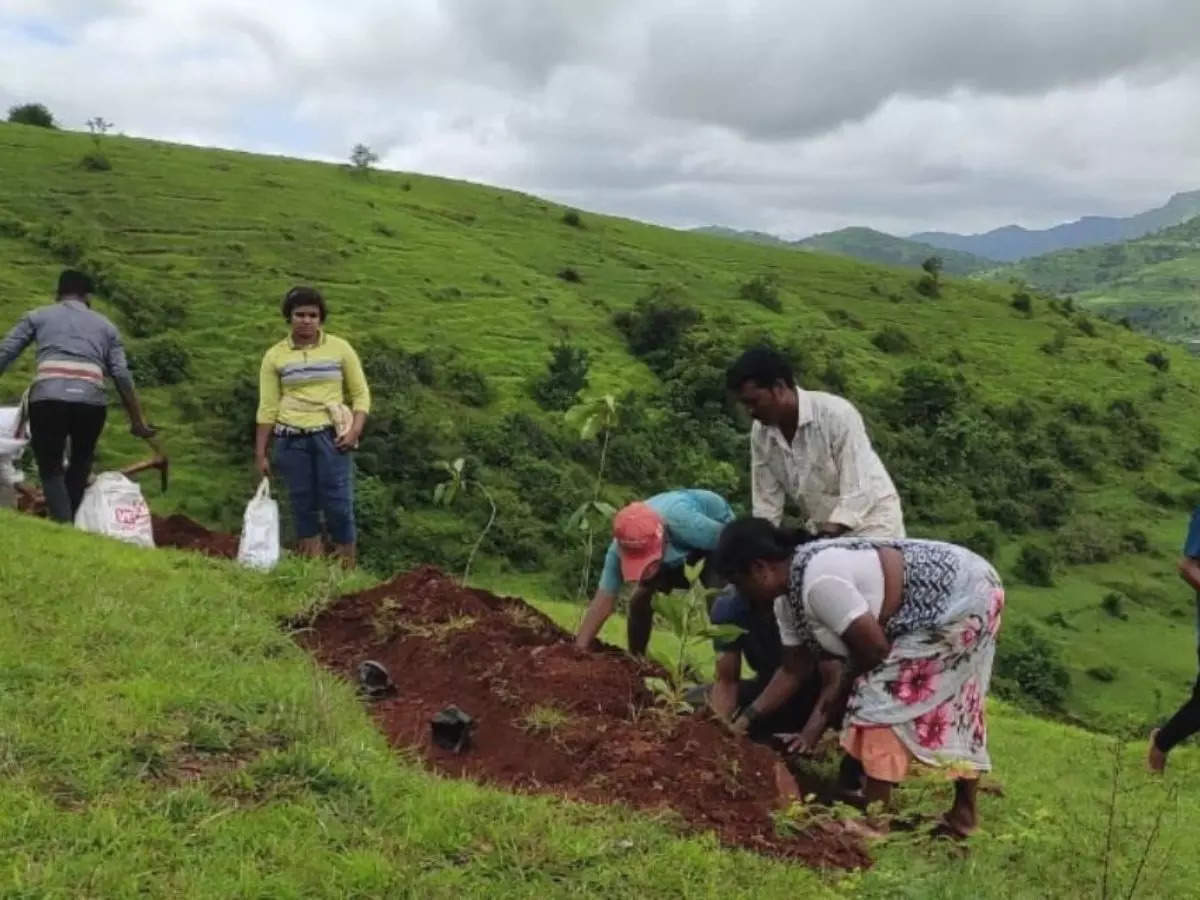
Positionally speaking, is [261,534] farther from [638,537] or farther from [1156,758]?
[1156,758]

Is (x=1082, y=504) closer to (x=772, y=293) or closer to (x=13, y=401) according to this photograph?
(x=772, y=293)

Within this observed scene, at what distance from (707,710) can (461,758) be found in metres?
1.13

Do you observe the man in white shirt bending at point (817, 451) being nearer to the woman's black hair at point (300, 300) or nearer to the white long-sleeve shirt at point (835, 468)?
the white long-sleeve shirt at point (835, 468)

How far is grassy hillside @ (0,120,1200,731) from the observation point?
2480cm

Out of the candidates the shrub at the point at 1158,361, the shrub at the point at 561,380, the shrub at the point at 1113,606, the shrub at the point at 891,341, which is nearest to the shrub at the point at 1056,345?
the shrub at the point at 1158,361

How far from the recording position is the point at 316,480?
322 inches

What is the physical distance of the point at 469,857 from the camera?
405 centimetres

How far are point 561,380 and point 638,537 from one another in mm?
26343

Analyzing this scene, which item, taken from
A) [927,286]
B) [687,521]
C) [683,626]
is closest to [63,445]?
[687,521]

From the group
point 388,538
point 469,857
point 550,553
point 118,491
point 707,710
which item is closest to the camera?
point 469,857

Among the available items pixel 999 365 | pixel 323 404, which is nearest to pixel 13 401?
pixel 323 404

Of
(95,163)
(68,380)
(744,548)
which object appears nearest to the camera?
(744,548)

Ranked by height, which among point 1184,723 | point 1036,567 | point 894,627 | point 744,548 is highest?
point 744,548

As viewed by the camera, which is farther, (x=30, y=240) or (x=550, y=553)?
(x=30, y=240)
